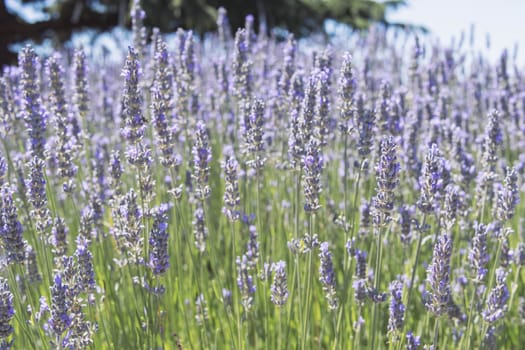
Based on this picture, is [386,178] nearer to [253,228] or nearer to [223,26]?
[253,228]

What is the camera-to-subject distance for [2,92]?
287 cm

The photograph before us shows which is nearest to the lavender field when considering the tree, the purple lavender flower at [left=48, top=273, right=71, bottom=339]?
the purple lavender flower at [left=48, top=273, right=71, bottom=339]

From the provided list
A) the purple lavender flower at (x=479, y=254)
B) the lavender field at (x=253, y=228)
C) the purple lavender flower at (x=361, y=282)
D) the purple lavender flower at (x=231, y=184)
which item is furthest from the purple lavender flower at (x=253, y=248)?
the purple lavender flower at (x=479, y=254)

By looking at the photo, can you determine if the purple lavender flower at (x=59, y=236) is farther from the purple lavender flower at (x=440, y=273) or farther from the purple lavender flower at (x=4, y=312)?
the purple lavender flower at (x=440, y=273)

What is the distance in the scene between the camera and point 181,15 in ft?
45.9

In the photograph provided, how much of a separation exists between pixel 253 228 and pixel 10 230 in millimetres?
1081

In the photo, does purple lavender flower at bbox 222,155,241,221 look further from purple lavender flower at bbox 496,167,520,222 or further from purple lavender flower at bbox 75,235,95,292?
purple lavender flower at bbox 496,167,520,222

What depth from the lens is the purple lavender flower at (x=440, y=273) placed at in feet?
6.16

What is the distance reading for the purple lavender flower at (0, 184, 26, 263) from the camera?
1858 millimetres

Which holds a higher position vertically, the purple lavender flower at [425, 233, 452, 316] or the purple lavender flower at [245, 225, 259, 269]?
the purple lavender flower at [425, 233, 452, 316]

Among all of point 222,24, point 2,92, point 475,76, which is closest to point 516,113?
point 475,76

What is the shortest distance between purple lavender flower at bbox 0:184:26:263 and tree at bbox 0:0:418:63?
12.1 meters

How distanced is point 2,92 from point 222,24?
2.16 m

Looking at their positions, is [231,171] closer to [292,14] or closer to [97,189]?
[97,189]
